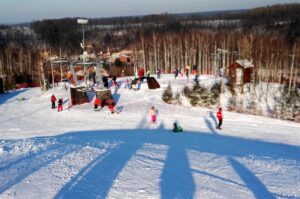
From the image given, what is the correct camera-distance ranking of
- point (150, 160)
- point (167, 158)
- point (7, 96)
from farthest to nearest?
1. point (7, 96)
2. point (167, 158)
3. point (150, 160)

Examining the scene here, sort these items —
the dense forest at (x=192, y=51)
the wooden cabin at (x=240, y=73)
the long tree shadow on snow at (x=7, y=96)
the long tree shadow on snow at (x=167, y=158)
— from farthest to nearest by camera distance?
the dense forest at (x=192, y=51), the wooden cabin at (x=240, y=73), the long tree shadow on snow at (x=7, y=96), the long tree shadow on snow at (x=167, y=158)

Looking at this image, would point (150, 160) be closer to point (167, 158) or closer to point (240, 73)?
point (167, 158)

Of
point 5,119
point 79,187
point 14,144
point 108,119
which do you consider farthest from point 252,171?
point 5,119

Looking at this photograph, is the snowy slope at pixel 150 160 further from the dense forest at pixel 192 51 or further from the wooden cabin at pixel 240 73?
the dense forest at pixel 192 51

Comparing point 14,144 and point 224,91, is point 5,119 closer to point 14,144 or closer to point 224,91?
point 14,144

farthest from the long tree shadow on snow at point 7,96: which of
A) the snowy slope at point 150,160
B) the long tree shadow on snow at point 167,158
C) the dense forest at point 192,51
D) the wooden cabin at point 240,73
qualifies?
the wooden cabin at point 240,73

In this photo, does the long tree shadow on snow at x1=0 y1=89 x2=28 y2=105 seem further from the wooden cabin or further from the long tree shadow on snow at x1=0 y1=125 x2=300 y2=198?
the wooden cabin

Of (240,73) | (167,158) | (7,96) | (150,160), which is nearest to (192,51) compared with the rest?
(240,73)
